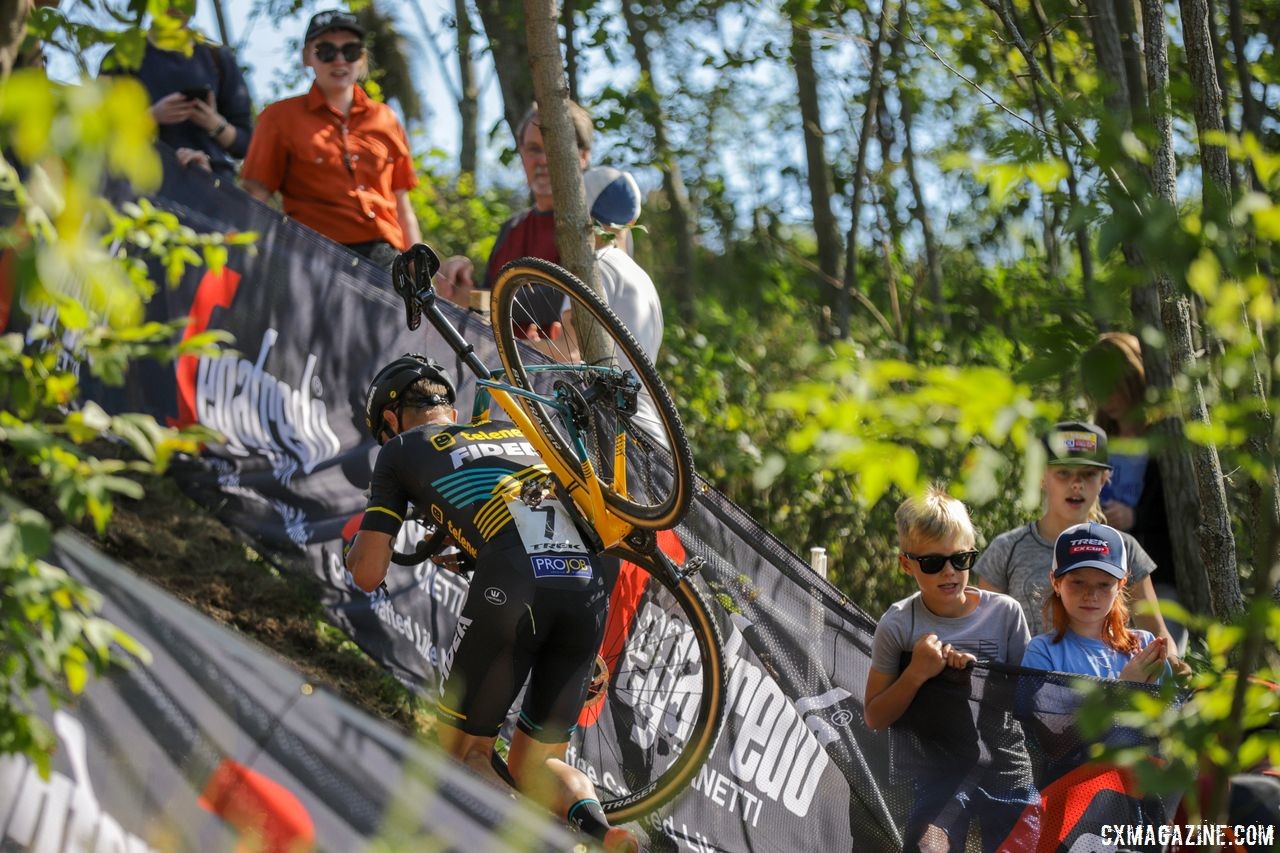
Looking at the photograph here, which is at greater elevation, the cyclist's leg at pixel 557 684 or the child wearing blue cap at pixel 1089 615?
the child wearing blue cap at pixel 1089 615

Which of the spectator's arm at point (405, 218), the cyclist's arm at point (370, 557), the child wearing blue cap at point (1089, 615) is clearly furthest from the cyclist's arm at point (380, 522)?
the spectator's arm at point (405, 218)

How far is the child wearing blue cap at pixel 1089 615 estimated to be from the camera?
4.28 meters

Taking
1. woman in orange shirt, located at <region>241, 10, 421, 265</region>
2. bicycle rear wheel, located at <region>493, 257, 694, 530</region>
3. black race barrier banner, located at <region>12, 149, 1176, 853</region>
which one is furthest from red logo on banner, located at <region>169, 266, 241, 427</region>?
bicycle rear wheel, located at <region>493, 257, 694, 530</region>

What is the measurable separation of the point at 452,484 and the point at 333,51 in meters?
3.47

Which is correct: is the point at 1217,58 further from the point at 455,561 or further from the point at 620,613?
the point at 455,561

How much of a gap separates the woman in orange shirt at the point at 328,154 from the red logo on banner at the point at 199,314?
85 cm

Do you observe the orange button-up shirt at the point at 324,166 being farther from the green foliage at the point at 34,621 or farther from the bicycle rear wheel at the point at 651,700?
the green foliage at the point at 34,621

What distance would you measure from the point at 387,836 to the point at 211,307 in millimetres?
4371

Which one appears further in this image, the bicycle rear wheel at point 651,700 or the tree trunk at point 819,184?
the tree trunk at point 819,184

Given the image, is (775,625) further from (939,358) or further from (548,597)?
(939,358)

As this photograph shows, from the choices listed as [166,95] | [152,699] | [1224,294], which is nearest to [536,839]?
[152,699]

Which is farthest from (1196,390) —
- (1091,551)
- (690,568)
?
(690,568)

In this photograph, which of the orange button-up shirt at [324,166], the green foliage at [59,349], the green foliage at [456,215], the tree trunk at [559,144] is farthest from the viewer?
the green foliage at [456,215]

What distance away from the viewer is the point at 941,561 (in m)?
4.35
